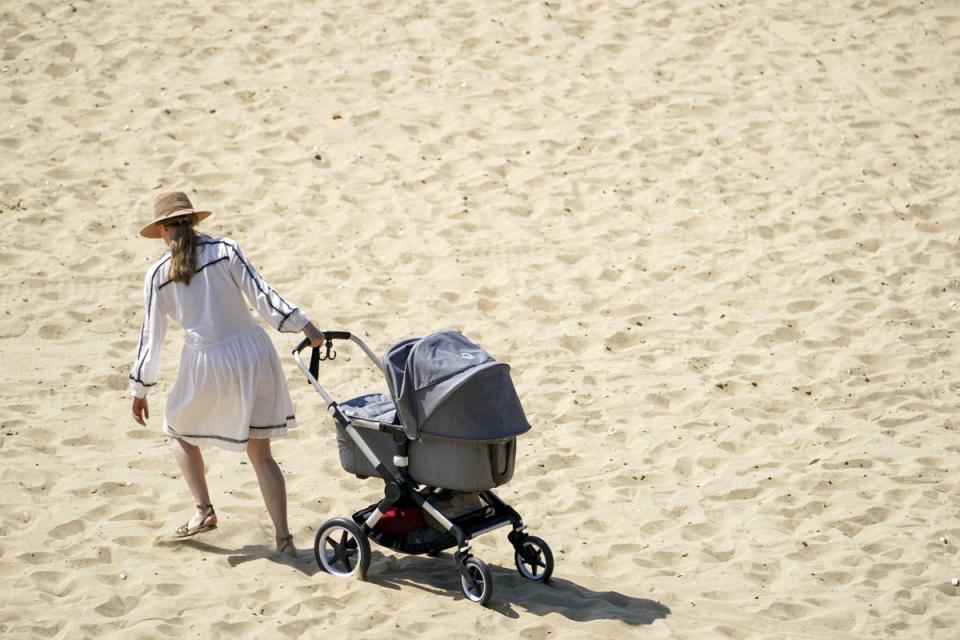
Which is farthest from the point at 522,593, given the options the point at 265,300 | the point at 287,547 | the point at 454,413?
the point at 265,300

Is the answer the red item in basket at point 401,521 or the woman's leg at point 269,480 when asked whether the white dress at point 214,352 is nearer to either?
the woman's leg at point 269,480

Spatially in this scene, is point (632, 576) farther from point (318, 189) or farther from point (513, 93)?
point (513, 93)

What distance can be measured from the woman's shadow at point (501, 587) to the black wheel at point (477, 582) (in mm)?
47

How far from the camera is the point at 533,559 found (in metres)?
5.64

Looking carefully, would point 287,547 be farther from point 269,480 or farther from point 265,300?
point 265,300

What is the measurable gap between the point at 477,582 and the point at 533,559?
372 millimetres

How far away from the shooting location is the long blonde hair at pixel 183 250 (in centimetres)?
550

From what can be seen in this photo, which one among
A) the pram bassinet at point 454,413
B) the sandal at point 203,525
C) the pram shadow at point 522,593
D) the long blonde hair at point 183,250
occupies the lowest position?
the pram shadow at point 522,593

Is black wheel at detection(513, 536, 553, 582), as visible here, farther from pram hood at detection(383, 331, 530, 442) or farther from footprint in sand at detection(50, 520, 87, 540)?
footprint in sand at detection(50, 520, 87, 540)

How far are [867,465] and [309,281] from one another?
4.11 m

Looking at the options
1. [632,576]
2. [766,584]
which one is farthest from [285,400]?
[766,584]

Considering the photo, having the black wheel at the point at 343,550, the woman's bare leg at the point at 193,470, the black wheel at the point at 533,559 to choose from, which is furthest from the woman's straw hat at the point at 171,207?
the black wheel at the point at 533,559

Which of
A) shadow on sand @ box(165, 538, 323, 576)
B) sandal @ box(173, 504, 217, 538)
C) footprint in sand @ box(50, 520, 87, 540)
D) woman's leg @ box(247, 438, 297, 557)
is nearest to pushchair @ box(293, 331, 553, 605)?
shadow on sand @ box(165, 538, 323, 576)

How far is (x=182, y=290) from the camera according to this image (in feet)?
18.2
